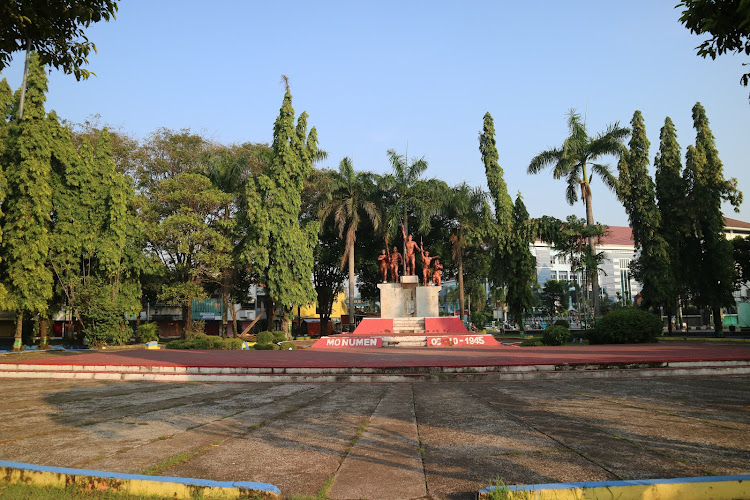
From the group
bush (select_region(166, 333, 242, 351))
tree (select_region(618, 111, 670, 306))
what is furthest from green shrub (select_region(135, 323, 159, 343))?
tree (select_region(618, 111, 670, 306))

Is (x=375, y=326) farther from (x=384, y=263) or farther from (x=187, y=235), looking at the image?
(x=187, y=235)

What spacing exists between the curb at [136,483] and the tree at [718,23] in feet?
23.4

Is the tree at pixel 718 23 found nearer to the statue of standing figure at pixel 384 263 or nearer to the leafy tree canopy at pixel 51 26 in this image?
the leafy tree canopy at pixel 51 26

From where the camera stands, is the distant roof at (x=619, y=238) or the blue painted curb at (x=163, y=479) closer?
the blue painted curb at (x=163, y=479)

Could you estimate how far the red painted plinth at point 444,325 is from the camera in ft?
89.3

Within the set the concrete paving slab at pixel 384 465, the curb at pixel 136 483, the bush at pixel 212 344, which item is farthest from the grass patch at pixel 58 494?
the bush at pixel 212 344

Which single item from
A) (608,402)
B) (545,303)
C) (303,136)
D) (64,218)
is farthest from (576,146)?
(545,303)

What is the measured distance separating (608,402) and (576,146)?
26.9m

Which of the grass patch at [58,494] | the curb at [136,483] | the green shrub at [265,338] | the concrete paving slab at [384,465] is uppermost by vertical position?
the curb at [136,483]

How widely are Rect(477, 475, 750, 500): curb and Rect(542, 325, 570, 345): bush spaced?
19.7m

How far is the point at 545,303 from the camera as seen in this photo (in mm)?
81188

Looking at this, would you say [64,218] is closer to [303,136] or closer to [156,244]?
[156,244]

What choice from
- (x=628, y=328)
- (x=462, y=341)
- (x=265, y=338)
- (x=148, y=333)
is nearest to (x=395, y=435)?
(x=462, y=341)

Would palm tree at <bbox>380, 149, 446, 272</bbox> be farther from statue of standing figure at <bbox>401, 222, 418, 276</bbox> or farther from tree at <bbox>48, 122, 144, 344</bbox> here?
tree at <bbox>48, 122, 144, 344</bbox>
